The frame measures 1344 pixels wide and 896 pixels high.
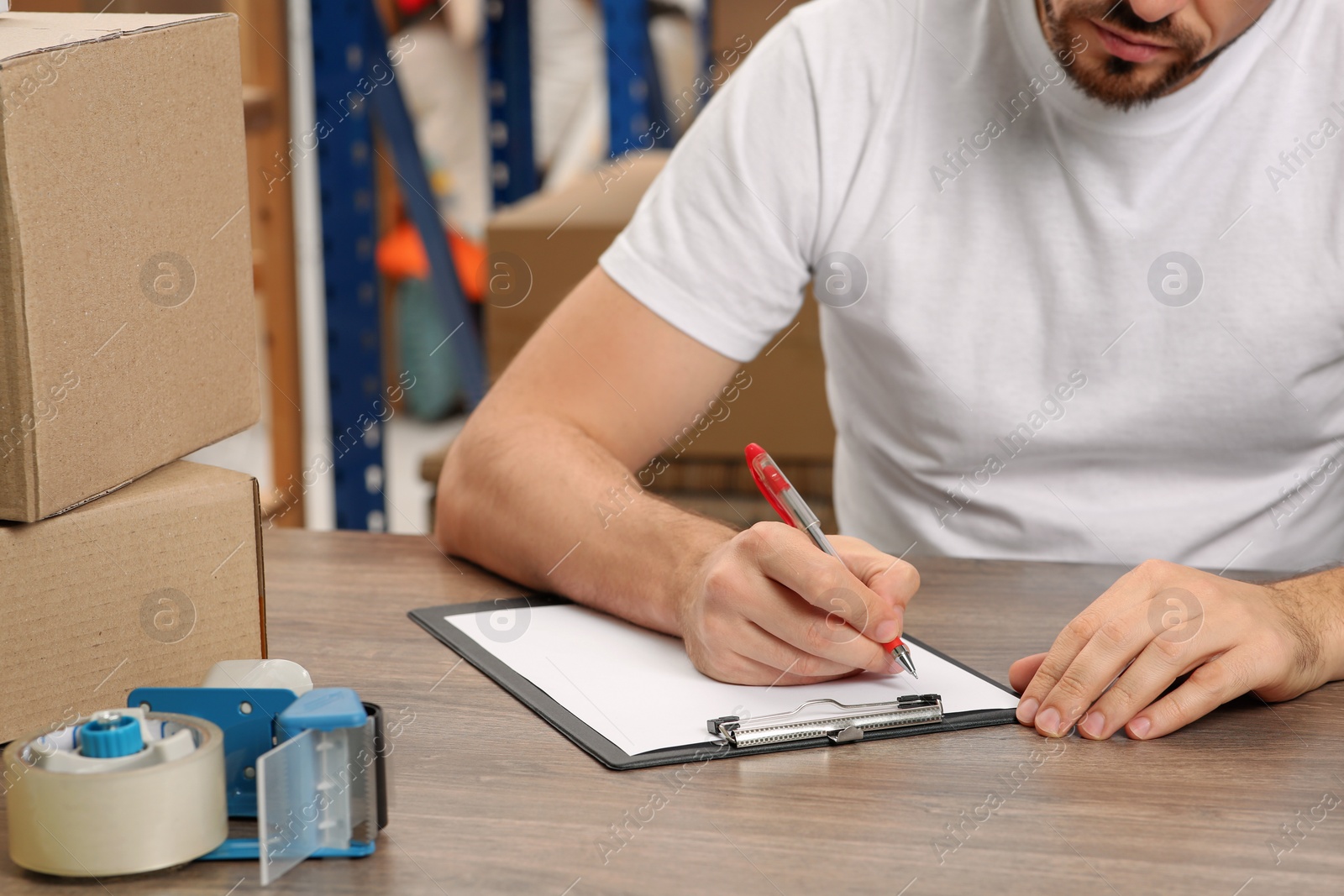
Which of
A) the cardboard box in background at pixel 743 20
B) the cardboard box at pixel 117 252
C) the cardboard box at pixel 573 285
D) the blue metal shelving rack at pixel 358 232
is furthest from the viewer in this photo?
the cardboard box in background at pixel 743 20

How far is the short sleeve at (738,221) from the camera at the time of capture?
45.1 inches

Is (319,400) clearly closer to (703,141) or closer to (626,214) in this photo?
(626,214)

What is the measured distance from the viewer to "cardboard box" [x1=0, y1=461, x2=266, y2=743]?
2.21ft

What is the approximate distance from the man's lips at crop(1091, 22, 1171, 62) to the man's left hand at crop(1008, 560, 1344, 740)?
0.46 metres

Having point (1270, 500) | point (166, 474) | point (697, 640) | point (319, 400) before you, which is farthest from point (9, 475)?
point (319, 400)

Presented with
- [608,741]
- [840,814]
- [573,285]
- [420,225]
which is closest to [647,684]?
[608,741]

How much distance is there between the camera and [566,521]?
3.19ft

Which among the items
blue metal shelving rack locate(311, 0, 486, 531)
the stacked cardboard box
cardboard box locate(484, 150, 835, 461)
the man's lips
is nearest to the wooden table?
the stacked cardboard box

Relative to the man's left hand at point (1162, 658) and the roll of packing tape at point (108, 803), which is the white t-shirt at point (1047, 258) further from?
the roll of packing tape at point (108, 803)

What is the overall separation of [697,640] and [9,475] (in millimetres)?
393

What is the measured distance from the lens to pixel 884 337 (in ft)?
3.90

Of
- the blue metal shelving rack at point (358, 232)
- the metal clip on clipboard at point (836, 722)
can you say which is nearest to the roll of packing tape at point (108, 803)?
the metal clip on clipboard at point (836, 722)

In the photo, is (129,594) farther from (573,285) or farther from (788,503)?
(573,285)

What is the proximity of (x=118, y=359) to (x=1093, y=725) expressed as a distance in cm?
56
